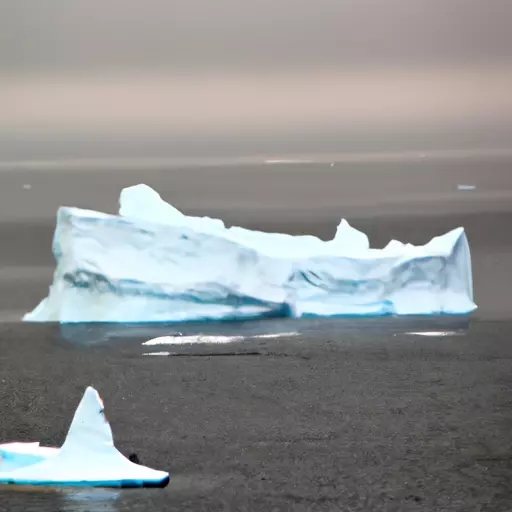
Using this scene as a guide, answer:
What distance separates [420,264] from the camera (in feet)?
4.05

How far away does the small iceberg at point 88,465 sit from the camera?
2.03ft

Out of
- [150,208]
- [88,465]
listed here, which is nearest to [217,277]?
[150,208]

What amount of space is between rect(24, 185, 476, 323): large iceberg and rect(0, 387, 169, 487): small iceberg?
0.57 metres

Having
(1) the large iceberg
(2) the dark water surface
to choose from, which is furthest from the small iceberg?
(1) the large iceberg

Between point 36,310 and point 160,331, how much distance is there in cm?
27

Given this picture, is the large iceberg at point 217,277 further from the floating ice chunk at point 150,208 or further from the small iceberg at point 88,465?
the small iceberg at point 88,465

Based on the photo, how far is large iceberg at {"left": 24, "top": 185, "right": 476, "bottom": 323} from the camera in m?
1.21

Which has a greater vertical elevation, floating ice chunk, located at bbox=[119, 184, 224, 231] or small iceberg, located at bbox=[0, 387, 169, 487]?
floating ice chunk, located at bbox=[119, 184, 224, 231]

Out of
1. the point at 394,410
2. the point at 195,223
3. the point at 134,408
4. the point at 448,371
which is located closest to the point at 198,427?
the point at 134,408

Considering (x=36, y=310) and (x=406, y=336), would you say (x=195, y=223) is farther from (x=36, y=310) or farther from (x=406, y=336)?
(x=406, y=336)

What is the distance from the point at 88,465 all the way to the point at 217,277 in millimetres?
614

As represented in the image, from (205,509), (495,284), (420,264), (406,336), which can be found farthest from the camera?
(495,284)

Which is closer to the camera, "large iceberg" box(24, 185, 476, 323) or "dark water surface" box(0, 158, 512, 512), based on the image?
"dark water surface" box(0, 158, 512, 512)

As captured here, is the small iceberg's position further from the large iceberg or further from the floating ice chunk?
the floating ice chunk
